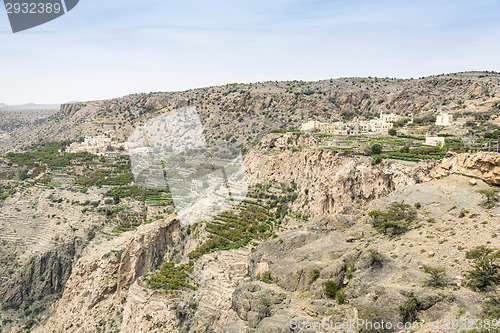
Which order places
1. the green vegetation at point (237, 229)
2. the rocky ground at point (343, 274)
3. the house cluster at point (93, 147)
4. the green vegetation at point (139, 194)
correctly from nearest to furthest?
1. the rocky ground at point (343, 274)
2. the green vegetation at point (237, 229)
3. the green vegetation at point (139, 194)
4. the house cluster at point (93, 147)

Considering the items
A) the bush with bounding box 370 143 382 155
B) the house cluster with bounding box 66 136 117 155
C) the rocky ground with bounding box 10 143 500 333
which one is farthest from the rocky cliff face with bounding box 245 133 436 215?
the house cluster with bounding box 66 136 117 155

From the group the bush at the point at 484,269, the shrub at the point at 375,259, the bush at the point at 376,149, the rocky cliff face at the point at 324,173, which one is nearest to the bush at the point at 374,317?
the shrub at the point at 375,259

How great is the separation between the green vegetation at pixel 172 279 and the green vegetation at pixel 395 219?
46.1 ft

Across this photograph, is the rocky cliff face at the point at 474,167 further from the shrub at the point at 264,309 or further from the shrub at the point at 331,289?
the shrub at the point at 264,309

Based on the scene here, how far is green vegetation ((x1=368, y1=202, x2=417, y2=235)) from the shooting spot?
19.5 metres

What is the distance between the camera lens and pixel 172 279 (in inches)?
1141

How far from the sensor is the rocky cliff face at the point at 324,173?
88.1 feet

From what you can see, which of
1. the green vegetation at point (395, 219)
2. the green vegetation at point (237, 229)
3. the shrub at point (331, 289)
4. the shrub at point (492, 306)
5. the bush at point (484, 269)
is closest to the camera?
the shrub at point (492, 306)

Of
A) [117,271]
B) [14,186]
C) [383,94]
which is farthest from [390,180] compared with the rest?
[383,94]

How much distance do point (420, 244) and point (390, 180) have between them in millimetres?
9702

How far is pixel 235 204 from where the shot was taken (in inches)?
1542

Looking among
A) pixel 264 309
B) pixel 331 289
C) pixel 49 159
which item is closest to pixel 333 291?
pixel 331 289

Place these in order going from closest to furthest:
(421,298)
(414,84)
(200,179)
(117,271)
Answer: (421,298)
(117,271)
(200,179)
(414,84)

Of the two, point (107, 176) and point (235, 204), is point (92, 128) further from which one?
point (235, 204)
